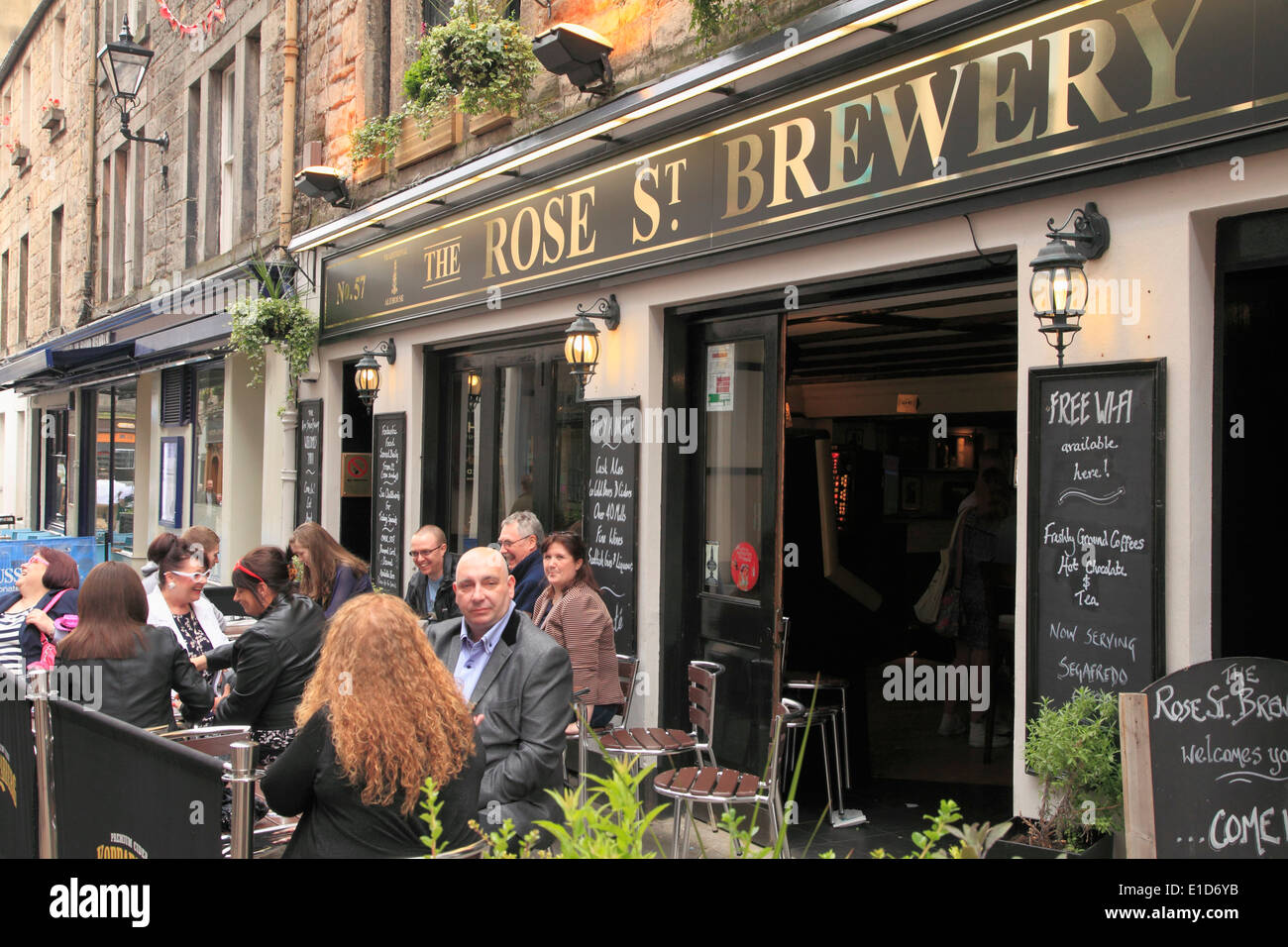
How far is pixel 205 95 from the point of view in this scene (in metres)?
13.5

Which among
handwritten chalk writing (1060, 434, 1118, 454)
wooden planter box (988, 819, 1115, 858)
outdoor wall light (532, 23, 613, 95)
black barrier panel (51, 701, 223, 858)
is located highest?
outdoor wall light (532, 23, 613, 95)

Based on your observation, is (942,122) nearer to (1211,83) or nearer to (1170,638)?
(1211,83)

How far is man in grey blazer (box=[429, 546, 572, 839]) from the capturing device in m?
3.58

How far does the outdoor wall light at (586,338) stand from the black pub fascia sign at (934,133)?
0.83 feet

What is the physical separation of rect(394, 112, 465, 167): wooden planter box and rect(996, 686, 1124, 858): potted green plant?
6621mm

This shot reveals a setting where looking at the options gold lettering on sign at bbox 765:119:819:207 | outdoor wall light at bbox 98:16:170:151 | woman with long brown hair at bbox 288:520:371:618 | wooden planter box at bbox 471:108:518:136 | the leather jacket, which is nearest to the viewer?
the leather jacket

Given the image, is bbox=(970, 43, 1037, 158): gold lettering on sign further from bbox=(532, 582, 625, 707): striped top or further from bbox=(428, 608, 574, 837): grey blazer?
Result: bbox=(532, 582, 625, 707): striped top

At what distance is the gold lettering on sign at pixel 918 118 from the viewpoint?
4.68 m

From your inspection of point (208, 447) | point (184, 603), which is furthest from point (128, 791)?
point (208, 447)

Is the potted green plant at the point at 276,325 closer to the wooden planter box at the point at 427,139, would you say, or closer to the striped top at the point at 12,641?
the wooden planter box at the point at 427,139

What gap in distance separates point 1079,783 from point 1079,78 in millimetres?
2594

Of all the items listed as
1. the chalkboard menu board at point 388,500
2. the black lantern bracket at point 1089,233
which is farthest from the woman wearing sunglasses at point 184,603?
the black lantern bracket at point 1089,233

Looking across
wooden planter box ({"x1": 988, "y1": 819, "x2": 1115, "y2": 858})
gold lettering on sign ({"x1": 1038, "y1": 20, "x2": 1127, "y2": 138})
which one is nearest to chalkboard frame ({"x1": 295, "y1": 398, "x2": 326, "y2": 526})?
gold lettering on sign ({"x1": 1038, "y1": 20, "x2": 1127, "y2": 138})
